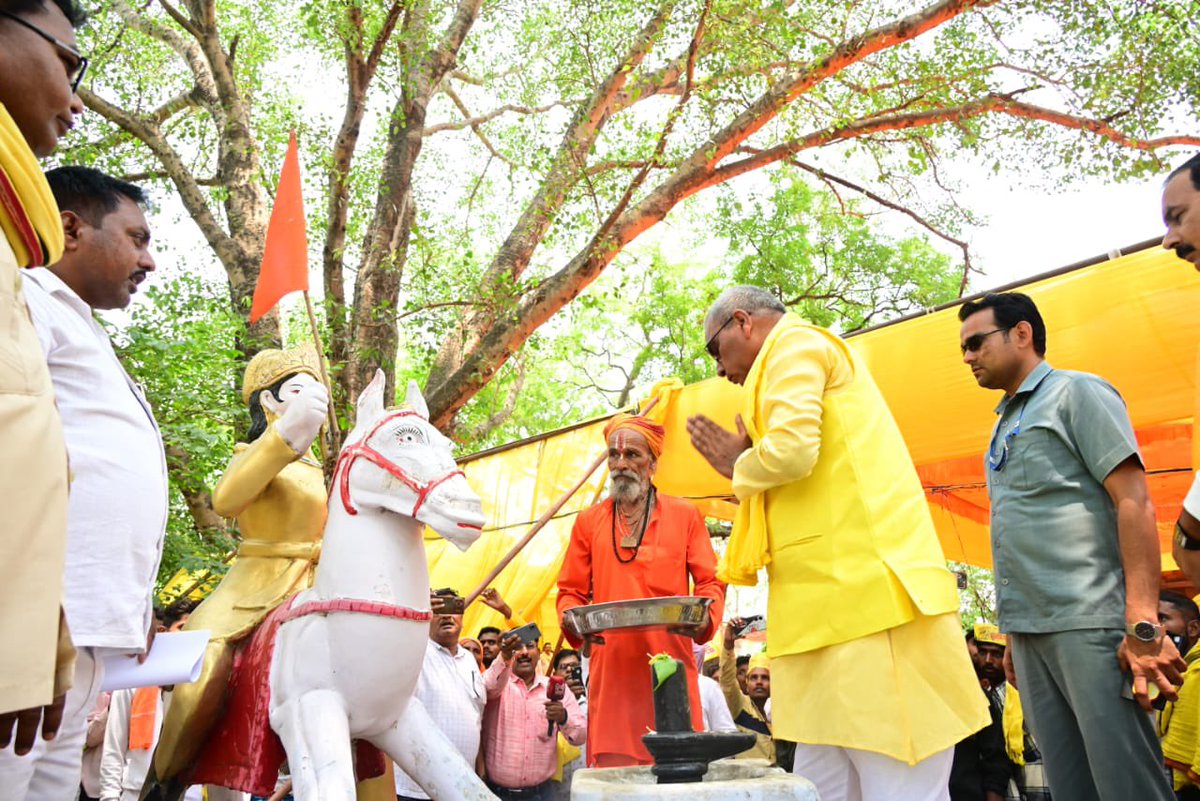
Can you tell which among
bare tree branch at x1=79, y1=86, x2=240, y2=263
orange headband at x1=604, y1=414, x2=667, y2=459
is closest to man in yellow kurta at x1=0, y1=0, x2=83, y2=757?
orange headband at x1=604, y1=414, x2=667, y2=459

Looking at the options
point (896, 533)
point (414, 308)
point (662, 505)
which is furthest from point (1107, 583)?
point (414, 308)

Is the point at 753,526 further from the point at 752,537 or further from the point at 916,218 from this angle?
the point at 916,218

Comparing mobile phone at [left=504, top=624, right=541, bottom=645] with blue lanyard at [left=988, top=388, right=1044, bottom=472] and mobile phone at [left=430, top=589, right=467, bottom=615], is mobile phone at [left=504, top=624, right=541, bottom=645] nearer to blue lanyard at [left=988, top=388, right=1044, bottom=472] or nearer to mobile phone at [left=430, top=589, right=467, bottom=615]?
mobile phone at [left=430, top=589, right=467, bottom=615]

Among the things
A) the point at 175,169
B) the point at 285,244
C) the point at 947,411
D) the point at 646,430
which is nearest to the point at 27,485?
the point at 646,430

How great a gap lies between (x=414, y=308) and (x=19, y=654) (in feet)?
28.2

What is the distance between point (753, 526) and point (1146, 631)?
1.17 metres

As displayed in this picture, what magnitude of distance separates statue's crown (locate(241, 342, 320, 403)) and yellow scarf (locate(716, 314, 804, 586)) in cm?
195

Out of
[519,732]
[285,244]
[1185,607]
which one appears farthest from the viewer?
[519,732]

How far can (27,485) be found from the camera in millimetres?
1479

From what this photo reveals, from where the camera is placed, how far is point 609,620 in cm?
341

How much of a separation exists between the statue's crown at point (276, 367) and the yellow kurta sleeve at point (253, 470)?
475mm

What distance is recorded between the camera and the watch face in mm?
2727

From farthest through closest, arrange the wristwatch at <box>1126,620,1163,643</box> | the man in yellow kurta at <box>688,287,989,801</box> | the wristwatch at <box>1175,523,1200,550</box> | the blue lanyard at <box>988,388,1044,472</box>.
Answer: the blue lanyard at <box>988,388,1044,472</box> → the man in yellow kurta at <box>688,287,989,801</box> → the wristwatch at <box>1126,620,1163,643</box> → the wristwatch at <box>1175,523,1200,550</box>

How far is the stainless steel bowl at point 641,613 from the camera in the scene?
3.38m
